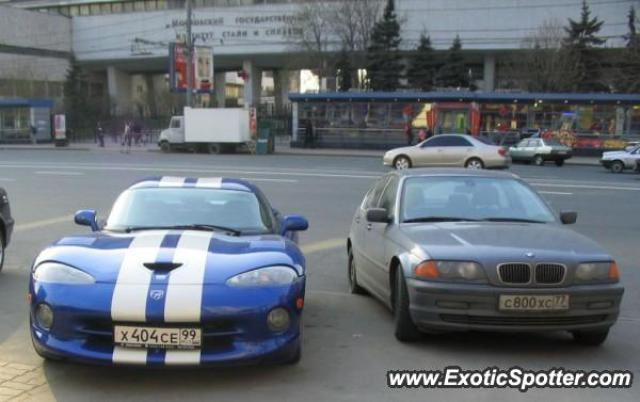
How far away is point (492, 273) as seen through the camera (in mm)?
4910

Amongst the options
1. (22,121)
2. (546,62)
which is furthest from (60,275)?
(546,62)

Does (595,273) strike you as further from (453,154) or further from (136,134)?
(136,134)

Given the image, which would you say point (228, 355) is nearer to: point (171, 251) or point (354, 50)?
point (171, 251)

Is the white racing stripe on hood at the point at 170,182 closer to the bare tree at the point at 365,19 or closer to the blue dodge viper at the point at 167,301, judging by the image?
the blue dodge viper at the point at 167,301

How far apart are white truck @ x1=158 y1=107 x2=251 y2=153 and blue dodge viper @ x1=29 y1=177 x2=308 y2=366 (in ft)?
115

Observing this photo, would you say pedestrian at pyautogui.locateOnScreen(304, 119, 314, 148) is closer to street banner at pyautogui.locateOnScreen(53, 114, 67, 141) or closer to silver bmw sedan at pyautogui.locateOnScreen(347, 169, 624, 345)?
street banner at pyautogui.locateOnScreen(53, 114, 67, 141)

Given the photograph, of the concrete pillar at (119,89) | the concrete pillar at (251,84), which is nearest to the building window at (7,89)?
the concrete pillar at (119,89)

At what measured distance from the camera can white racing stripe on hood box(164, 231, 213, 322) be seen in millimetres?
4203

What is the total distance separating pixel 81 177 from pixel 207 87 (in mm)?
26350

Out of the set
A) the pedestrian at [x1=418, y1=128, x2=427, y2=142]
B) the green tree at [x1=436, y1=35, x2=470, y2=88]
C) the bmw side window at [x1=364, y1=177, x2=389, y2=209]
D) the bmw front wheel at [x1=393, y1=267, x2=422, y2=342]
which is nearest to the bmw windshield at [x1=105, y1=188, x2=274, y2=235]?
the bmw front wheel at [x1=393, y1=267, x2=422, y2=342]

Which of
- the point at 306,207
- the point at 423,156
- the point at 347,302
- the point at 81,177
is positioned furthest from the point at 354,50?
the point at 347,302

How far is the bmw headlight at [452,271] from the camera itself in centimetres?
494

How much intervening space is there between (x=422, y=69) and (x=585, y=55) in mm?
13592

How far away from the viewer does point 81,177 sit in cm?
2089
